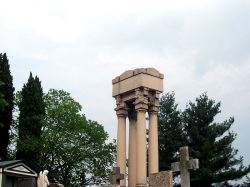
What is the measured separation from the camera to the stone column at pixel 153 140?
2248 cm

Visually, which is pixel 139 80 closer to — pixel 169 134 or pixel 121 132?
pixel 121 132

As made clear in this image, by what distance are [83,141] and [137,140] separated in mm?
11759

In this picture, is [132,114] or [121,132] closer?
[121,132]

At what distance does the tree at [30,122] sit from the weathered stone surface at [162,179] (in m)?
17.4

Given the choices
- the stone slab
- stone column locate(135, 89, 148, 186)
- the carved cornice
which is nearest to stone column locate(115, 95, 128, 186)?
the carved cornice

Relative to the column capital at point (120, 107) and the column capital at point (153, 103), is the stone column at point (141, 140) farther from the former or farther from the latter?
the column capital at point (120, 107)

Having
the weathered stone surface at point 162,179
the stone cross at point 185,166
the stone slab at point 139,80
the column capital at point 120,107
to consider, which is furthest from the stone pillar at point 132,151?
the stone cross at point 185,166

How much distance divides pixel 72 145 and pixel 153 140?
1155cm

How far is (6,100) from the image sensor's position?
30.7 m

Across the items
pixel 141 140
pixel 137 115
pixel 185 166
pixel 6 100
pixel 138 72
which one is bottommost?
pixel 185 166

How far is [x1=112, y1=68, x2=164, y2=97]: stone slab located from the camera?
22.9m

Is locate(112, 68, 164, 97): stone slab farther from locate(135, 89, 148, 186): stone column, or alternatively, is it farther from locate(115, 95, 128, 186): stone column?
locate(115, 95, 128, 186): stone column

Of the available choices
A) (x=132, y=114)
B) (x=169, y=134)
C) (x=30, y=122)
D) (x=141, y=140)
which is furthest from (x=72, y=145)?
(x=141, y=140)

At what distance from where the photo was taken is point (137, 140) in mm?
22531
